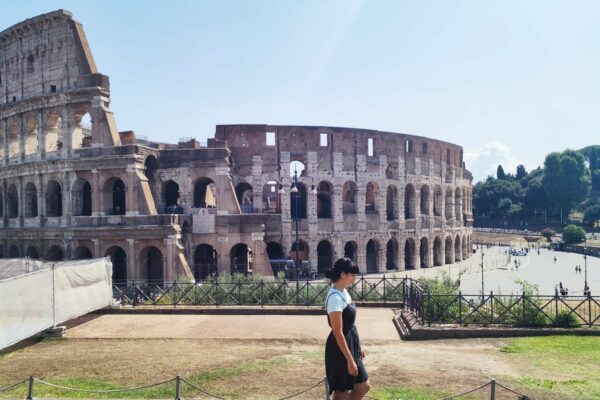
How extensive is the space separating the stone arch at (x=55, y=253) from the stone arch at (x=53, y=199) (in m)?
2.35

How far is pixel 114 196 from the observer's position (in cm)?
3459

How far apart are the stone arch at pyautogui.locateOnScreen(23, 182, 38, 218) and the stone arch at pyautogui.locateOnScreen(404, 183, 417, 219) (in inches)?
1160

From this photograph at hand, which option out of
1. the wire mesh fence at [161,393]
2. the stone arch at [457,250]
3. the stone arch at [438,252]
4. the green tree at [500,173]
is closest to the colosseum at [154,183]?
the stone arch at [438,252]

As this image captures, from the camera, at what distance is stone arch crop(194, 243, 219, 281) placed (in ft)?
109

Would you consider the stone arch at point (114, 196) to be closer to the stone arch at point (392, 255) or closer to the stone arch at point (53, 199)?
the stone arch at point (53, 199)

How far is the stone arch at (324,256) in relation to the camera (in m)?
40.1

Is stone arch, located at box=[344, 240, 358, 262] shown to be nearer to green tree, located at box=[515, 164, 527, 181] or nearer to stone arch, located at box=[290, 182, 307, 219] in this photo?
stone arch, located at box=[290, 182, 307, 219]

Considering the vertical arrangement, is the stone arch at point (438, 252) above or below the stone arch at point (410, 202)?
below

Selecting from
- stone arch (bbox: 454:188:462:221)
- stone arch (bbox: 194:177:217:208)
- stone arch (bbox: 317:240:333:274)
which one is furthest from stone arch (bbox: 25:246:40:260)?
stone arch (bbox: 454:188:462:221)

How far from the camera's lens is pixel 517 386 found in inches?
374

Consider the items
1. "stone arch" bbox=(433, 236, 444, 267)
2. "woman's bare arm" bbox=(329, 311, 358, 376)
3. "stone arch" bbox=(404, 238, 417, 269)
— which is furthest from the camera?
"stone arch" bbox=(433, 236, 444, 267)

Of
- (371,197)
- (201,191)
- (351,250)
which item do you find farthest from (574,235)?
(201,191)

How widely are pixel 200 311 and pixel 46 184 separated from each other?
21190 mm

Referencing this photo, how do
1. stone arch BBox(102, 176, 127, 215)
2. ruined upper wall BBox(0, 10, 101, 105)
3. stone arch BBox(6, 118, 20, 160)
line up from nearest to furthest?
stone arch BBox(102, 176, 127, 215)
ruined upper wall BBox(0, 10, 101, 105)
stone arch BBox(6, 118, 20, 160)
